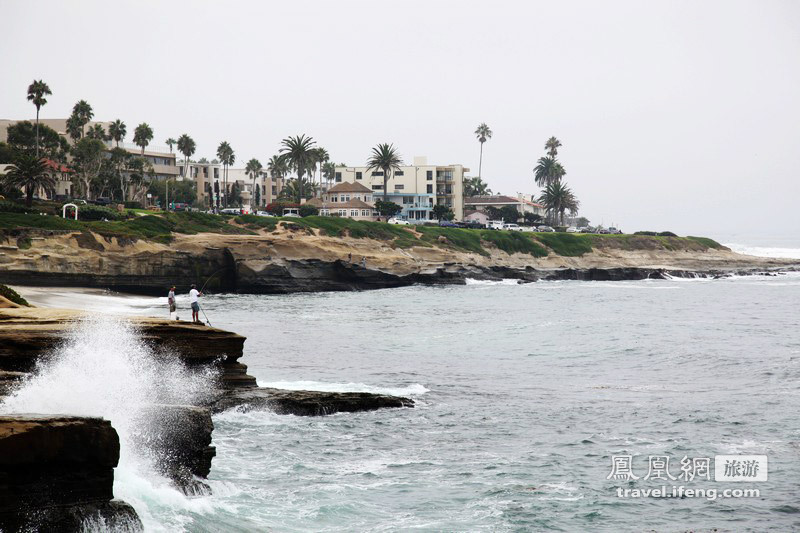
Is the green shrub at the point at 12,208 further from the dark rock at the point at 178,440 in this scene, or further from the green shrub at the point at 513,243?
the dark rock at the point at 178,440

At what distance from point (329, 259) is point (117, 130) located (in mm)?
62870

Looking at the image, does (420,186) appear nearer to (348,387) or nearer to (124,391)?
(348,387)

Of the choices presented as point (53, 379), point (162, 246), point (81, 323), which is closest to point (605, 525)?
point (53, 379)

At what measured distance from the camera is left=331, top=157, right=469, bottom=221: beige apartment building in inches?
5448

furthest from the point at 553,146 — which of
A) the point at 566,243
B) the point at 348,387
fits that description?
the point at 348,387

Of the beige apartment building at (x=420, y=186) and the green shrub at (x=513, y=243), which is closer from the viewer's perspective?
the green shrub at (x=513, y=243)

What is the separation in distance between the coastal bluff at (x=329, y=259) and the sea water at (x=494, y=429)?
16.3m

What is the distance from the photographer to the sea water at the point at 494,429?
16.5 metres

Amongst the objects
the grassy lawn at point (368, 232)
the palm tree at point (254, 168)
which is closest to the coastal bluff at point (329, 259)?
the grassy lawn at point (368, 232)

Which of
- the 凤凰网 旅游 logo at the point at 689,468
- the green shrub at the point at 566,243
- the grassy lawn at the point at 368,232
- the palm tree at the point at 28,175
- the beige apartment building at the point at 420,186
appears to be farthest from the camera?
the beige apartment building at the point at 420,186

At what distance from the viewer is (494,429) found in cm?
2355

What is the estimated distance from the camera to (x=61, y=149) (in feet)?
371

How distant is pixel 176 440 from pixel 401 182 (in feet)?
409

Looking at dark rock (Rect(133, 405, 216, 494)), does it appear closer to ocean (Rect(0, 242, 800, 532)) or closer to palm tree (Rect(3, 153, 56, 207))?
ocean (Rect(0, 242, 800, 532))
